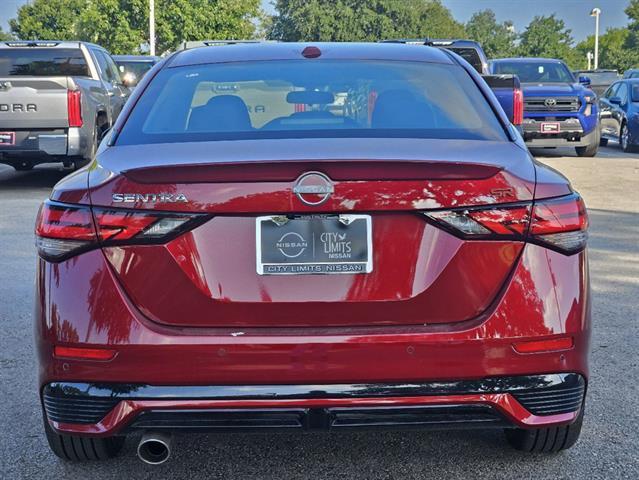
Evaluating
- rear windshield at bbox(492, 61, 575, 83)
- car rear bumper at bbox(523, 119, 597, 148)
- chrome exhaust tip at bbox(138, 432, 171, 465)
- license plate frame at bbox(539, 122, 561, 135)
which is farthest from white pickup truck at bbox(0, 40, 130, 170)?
chrome exhaust tip at bbox(138, 432, 171, 465)

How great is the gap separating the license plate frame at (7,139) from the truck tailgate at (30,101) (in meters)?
0.07

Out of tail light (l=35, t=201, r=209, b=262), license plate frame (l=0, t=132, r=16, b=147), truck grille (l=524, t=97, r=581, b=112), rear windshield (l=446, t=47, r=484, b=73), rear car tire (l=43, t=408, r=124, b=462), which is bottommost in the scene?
rear car tire (l=43, t=408, r=124, b=462)

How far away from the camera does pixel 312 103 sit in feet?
12.9

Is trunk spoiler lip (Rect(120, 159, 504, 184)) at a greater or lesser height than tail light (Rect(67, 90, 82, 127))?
greater

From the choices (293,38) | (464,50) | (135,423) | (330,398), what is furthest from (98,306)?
(293,38)

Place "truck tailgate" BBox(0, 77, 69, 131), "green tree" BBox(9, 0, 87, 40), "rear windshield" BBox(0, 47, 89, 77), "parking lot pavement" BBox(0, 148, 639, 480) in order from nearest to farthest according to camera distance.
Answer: "parking lot pavement" BBox(0, 148, 639, 480) → "truck tailgate" BBox(0, 77, 69, 131) → "rear windshield" BBox(0, 47, 89, 77) → "green tree" BBox(9, 0, 87, 40)

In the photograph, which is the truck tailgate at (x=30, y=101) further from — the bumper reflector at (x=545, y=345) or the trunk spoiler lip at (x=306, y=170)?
the bumper reflector at (x=545, y=345)

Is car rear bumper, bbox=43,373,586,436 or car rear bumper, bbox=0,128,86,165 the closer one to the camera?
car rear bumper, bbox=43,373,586,436

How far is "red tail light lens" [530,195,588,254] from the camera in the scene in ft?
9.66

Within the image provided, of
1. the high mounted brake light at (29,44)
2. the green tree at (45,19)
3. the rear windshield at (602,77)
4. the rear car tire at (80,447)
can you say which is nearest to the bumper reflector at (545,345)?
the rear car tire at (80,447)

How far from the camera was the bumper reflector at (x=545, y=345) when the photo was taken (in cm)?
292

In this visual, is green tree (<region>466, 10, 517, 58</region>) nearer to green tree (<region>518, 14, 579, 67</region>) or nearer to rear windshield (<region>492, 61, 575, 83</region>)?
green tree (<region>518, 14, 579, 67</region>)

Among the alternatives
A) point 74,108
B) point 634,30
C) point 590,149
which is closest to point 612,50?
point 634,30

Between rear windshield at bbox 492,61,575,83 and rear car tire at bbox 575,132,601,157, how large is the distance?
156 centimetres
